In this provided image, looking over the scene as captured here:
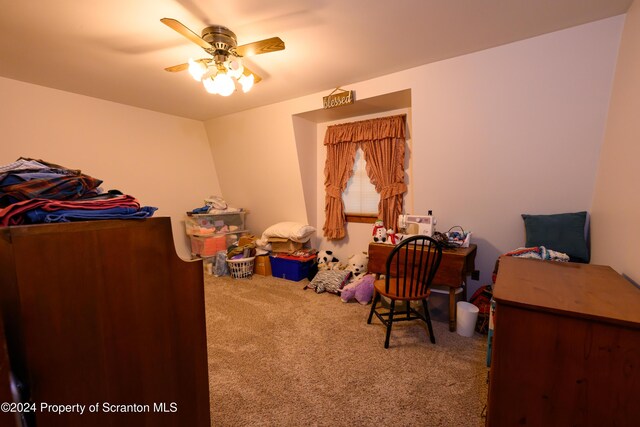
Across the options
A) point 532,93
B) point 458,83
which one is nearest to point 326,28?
point 458,83

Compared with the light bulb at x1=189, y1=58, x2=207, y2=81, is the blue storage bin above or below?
below

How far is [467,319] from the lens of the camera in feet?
7.18

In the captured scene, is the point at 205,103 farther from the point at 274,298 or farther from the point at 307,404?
the point at 307,404

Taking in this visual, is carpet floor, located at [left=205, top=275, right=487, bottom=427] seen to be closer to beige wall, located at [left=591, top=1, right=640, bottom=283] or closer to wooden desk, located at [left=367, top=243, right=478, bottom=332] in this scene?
wooden desk, located at [left=367, top=243, right=478, bottom=332]

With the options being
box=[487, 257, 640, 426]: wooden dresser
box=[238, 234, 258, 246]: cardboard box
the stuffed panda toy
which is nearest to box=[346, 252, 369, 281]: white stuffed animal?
the stuffed panda toy

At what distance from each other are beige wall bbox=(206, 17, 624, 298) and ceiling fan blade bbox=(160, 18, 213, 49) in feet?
4.99

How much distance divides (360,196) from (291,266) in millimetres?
1353

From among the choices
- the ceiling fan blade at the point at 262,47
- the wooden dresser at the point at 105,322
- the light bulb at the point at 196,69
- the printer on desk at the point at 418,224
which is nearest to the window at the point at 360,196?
the printer on desk at the point at 418,224

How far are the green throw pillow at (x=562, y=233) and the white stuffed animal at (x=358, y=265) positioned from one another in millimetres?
1648

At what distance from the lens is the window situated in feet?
11.6

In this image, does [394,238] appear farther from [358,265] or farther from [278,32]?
[278,32]

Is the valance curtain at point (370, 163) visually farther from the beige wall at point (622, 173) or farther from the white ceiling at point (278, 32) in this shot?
the beige wall at point (622, 173)

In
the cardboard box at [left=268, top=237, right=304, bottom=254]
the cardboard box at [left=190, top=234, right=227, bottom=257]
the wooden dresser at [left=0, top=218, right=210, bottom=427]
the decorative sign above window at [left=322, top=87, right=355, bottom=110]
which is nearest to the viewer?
the wooden dresser at [left=0, top=218, right=210, bottom=427]

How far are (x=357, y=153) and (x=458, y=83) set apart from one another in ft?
4.70
